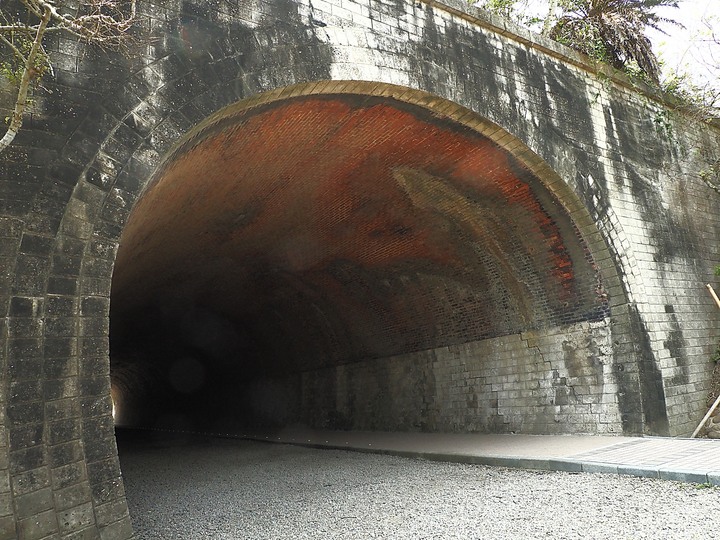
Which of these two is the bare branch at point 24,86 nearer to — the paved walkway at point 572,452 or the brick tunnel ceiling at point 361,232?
the brick tunnel ceiling at point 361,232

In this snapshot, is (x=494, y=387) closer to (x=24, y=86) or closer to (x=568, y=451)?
(x=568, y=451)

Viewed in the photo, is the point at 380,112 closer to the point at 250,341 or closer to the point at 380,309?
the point at 380,309

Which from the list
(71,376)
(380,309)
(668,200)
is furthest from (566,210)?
(71,376)

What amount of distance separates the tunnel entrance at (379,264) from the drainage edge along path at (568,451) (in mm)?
738

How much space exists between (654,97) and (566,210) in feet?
12.4

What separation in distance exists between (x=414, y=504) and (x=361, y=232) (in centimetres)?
540

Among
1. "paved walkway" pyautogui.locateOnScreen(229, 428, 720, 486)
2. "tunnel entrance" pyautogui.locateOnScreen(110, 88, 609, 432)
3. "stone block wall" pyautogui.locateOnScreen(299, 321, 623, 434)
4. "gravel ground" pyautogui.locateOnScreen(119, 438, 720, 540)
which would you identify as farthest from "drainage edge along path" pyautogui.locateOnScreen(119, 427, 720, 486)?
"tunnel entrance" pyautogui.locateOnScreen(110, 88, 609, 432)

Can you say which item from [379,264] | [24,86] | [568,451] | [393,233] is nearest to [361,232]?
[393,233]

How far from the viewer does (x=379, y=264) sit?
11.0 meters

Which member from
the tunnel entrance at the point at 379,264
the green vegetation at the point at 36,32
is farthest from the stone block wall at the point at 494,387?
the green vegetation at the point at 36,32

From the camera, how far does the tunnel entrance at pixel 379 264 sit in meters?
7.57

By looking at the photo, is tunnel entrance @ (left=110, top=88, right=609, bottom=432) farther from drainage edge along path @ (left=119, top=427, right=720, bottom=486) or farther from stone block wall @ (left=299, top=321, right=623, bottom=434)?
drainage edge along path @ (left=119, top=427, right=720, bottom=486)

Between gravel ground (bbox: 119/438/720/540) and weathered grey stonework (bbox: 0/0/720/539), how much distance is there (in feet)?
5.61

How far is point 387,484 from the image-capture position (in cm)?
693
